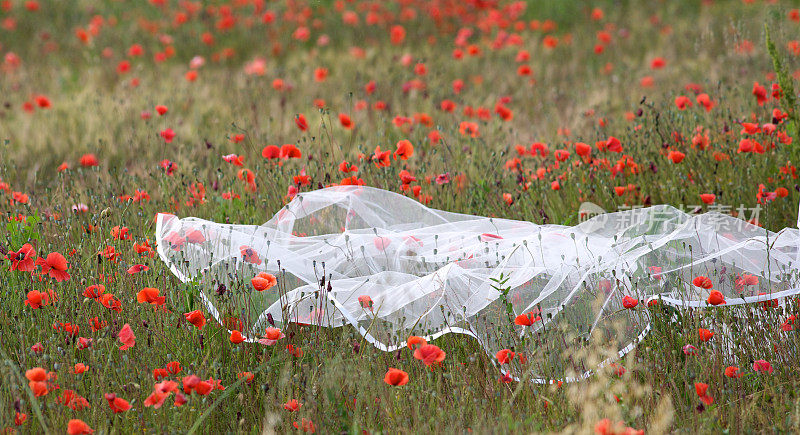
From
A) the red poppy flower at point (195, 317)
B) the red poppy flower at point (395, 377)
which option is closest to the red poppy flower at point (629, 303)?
the red poppy flower at point (395, 377)

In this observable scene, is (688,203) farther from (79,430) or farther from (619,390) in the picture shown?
(79,430)

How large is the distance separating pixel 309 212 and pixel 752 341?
181 cm

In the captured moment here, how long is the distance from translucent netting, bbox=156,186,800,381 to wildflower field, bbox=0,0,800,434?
0.06 meters

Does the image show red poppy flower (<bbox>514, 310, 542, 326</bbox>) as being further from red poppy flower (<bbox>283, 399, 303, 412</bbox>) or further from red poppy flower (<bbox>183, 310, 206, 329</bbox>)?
red poppy flower (<bbox>183, 310, 206, 329</bbox>)

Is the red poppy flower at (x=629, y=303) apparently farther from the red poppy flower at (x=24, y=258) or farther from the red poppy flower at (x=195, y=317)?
the red poppy flower at (x=24, y=258)

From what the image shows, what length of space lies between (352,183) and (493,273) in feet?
3.44

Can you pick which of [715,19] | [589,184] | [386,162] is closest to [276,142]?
[386,162]

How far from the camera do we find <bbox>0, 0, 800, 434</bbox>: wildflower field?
2.16m

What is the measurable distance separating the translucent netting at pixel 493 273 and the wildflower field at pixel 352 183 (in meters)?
0.06

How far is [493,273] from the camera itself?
8.95ft

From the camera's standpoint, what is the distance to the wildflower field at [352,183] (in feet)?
7.09

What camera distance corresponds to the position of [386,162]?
3.40 meters

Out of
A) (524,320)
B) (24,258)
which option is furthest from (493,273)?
(24,258)

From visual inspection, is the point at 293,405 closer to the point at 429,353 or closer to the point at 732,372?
the point at 429,353
